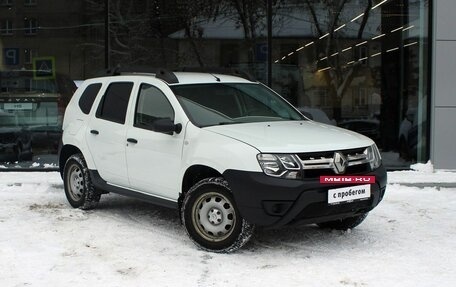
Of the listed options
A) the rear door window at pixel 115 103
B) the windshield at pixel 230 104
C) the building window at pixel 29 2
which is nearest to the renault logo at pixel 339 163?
the windshield at pixel 230 104

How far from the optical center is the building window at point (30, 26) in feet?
34.7

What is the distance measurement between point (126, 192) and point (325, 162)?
8.02 feet

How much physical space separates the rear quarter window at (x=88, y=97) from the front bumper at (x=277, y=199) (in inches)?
108

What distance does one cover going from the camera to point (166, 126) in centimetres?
559

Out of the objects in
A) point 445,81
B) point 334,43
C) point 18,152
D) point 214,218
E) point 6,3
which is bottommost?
point 214,218

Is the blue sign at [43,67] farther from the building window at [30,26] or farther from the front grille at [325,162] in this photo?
the front grille at [325,162]

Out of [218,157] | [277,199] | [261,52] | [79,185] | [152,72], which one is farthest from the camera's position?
[261,52]

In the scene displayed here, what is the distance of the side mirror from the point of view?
560 cm

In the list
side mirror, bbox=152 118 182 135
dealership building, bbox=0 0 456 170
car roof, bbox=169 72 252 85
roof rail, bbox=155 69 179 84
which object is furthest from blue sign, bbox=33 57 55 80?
side mirror, bbox=152 118 182 135

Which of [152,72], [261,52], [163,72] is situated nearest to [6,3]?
[261,52]

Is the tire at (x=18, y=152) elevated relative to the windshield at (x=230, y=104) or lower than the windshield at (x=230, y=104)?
lower

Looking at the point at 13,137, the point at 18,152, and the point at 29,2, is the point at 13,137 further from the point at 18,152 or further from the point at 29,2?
the point at 29,2

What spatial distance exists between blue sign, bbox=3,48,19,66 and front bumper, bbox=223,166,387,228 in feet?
22.8

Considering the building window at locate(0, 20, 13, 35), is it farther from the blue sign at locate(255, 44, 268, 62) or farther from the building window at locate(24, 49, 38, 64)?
the blue sign at locate(255, 44, 268, 62)
